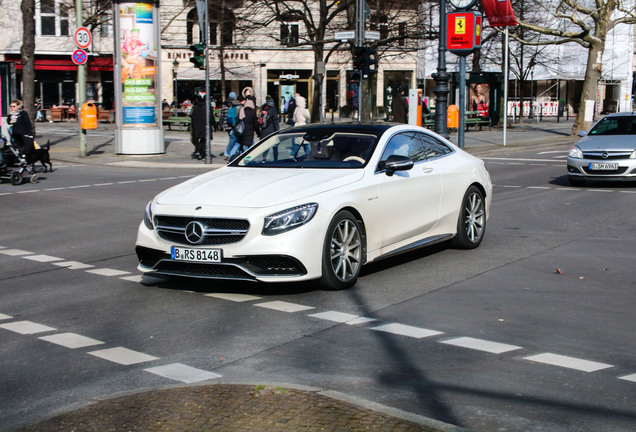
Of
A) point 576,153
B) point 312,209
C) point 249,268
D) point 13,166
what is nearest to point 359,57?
point 576,153

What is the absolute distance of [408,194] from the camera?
29.3 ft

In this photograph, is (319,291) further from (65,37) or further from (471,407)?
(65,37)

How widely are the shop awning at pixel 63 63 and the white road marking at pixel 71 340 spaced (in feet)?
167

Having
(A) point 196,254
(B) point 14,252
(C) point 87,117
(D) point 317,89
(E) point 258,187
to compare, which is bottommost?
(B) point 14,252

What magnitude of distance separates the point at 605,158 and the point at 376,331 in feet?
37.9

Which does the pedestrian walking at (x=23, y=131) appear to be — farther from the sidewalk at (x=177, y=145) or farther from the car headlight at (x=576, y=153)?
the car headlight at (x=576, y=153)

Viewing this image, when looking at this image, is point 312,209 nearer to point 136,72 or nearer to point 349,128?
point 349,128

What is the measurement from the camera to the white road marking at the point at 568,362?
555 cm

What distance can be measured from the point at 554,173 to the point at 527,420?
1685 centimetres

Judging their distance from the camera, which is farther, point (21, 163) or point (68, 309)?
point (21, 163)

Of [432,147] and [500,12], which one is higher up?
[500,12]

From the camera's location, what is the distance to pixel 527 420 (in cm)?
455

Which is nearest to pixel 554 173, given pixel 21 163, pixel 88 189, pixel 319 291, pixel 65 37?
pixel 88 189

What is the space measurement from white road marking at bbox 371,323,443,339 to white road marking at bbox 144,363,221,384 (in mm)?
1614
